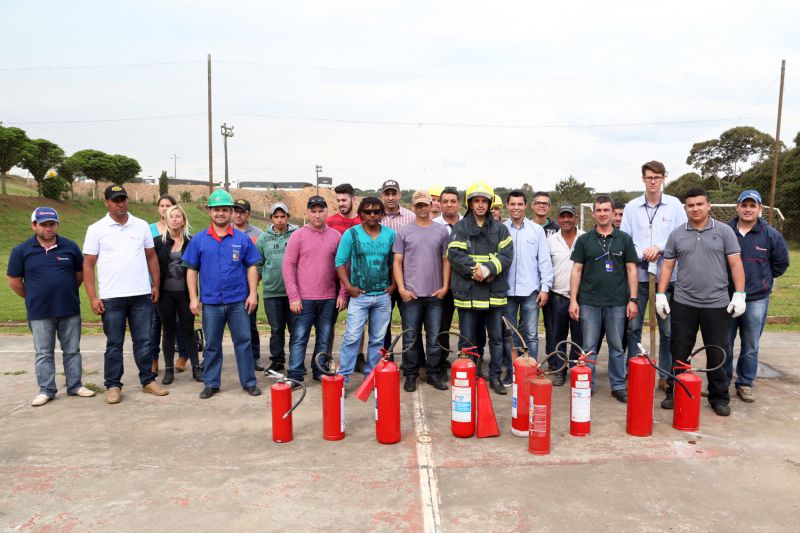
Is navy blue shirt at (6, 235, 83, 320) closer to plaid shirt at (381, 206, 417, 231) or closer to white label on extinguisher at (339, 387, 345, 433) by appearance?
white label on extinguisher at (339, 387, 345, 433)

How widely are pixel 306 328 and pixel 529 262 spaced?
245 cm

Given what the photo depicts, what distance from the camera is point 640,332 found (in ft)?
19.8

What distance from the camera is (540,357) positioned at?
7566 millimetres

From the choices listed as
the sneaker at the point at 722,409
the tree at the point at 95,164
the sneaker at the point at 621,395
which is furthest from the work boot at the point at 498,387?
the tree at the point at 95,164

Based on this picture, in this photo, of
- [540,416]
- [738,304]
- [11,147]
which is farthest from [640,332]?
[11,147]

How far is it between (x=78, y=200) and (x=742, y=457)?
4956cm

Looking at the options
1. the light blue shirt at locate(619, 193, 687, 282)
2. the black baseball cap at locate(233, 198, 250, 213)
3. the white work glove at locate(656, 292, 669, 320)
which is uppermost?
the black baseball cap at locate(233, 198, 250, 213)

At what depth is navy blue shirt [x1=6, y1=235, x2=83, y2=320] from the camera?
5.65m

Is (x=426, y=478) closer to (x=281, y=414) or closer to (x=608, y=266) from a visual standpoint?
(x=281, y=414)

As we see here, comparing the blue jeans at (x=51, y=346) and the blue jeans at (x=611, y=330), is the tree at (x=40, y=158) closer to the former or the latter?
the blue jeans at (x=51, y=346)

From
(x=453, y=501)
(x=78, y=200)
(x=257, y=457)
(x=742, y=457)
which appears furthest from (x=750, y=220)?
(x=78, y=200)

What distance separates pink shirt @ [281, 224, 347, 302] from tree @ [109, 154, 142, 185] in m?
50.6

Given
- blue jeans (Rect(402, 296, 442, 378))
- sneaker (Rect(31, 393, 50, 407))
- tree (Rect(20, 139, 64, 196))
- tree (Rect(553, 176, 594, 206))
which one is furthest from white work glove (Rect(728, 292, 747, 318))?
tree (Rect(20, 139, 64, 196))

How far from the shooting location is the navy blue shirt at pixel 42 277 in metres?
5.65
